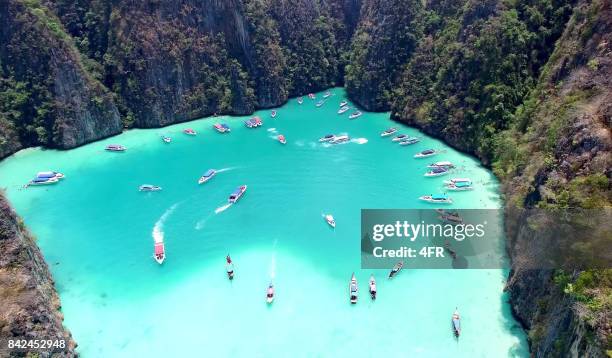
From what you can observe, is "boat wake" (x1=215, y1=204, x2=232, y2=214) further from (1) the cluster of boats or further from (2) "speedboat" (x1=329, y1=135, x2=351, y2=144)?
(1) the cluster of boats

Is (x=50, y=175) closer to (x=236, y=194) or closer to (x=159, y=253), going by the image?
(x=159, y=253)

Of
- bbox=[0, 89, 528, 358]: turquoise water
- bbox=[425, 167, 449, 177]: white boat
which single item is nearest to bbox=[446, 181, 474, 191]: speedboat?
bbox=[0, 89, 528, 358]: turquoise water

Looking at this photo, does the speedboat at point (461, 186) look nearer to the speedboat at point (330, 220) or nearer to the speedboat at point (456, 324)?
the speedboat at point (330, 220)

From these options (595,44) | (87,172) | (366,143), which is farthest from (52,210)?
(595,44)

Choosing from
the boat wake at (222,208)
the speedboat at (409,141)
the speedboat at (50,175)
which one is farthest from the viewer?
the speedboat at (409,141)

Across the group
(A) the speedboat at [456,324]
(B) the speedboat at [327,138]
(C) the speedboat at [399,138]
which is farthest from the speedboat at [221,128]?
(A) the speedboat at [456,324]

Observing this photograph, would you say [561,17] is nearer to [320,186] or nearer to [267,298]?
[320,186]

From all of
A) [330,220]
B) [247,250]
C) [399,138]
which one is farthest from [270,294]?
[399,138]
